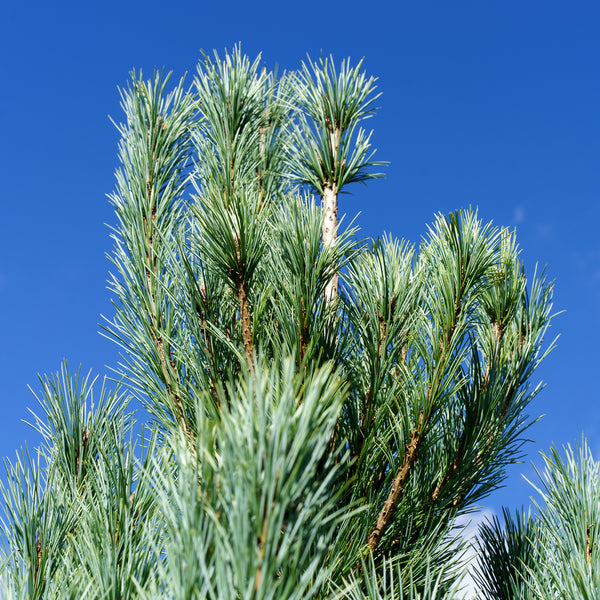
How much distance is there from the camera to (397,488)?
140 cm

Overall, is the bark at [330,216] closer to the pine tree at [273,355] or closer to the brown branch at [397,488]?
the pine tree at [273,355]

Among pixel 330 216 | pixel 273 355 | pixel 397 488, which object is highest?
pixel 330 216

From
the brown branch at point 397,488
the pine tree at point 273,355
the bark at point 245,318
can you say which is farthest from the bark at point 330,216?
the brown branch at point 397,488

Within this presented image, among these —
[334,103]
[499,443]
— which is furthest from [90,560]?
[334,103]

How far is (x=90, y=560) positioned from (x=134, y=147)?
1.25 m

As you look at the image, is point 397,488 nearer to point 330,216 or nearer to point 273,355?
point 273,355

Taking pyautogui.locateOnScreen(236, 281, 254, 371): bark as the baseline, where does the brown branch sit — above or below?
below

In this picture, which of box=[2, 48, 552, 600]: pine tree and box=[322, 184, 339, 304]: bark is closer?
box=[2, 48, 552, 600]: pine tree

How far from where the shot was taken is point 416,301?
1586 mm

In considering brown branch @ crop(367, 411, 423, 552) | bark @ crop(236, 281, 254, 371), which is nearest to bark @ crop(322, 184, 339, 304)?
bark @ crop(236, 281, 254, 371)

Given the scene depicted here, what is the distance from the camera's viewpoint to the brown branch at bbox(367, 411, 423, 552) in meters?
1.41

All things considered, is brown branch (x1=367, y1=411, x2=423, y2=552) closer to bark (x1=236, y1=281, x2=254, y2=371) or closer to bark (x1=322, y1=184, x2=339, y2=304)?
bark (x1=236, y1=281, x2=254, y2=371)

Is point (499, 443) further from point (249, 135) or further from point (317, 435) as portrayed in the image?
point (249, 135)

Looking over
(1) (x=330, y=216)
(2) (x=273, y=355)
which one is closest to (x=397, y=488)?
(2) (x=273, y=355)
